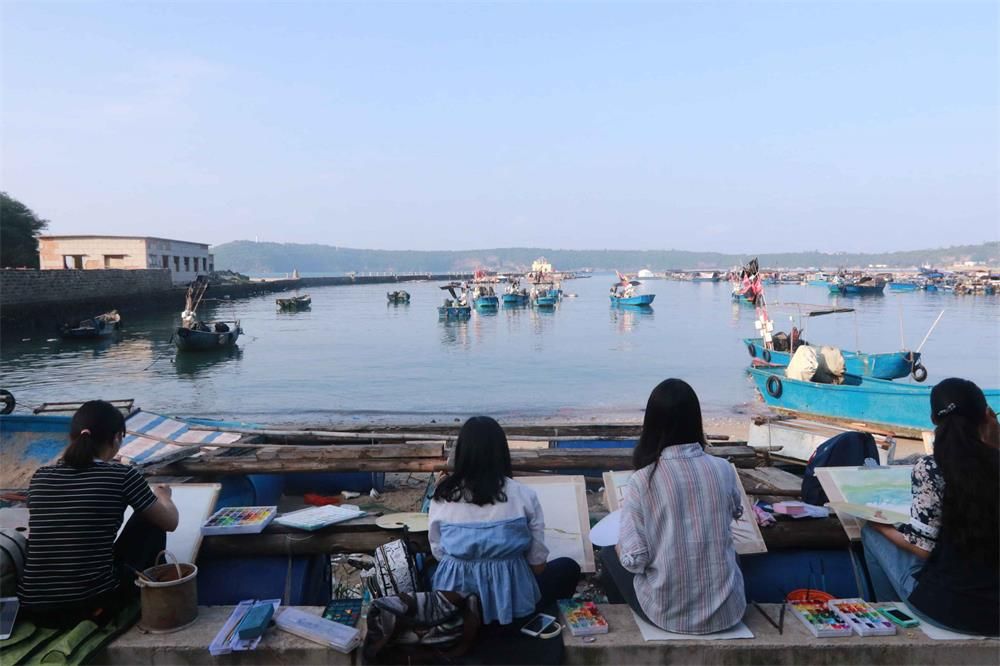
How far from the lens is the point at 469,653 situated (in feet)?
11.4

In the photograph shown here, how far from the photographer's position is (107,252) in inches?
2469

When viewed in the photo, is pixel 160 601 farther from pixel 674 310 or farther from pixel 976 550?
pixel 674 310

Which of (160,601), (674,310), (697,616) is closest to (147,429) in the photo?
(160,601)

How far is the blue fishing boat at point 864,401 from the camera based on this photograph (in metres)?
14.7

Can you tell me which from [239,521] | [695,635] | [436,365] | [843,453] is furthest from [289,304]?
[695,635]

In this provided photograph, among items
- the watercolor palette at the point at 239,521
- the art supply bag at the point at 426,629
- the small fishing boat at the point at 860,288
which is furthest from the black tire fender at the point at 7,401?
the small fishing boat at the point at 860,288

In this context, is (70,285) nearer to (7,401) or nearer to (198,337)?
(198,337)

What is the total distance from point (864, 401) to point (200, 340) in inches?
1223

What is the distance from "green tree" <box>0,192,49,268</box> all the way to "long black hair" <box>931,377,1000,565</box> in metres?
58.6

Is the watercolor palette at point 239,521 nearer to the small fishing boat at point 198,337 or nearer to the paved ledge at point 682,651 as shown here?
the paved ledge at point 682,651

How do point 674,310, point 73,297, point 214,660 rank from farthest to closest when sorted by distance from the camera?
1. point 674,310
2. point 73,297
3. point 214,660

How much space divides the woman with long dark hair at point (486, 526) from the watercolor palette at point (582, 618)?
0.32 meters

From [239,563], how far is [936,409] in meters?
4.25

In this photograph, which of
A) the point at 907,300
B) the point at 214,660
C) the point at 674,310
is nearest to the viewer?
the point at 214,660
